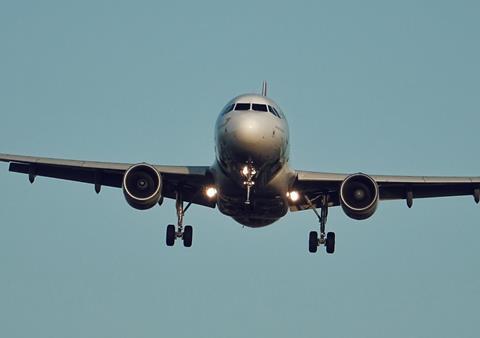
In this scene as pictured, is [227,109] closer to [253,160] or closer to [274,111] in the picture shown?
[274,111]

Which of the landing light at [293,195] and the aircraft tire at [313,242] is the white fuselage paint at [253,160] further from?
the aircraft tire at [313,242]

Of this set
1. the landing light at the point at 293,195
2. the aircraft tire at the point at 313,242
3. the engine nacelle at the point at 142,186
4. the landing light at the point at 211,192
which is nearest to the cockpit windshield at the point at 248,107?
the engine nacelle at the point at 142,186

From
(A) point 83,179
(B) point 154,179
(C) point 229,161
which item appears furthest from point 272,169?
(A) point 83,179

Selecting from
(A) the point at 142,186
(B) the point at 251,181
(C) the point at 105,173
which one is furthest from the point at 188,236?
(B) the point at 251,181

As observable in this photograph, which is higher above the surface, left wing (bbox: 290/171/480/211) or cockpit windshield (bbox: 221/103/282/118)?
cockpit windshield (bbox: 221/103/282/118)

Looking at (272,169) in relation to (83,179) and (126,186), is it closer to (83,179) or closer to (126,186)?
(126,186)

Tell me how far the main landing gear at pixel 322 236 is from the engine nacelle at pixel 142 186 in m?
6.18

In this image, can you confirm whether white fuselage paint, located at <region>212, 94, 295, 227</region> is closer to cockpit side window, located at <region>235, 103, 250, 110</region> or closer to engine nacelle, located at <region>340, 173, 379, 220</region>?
cockpit side window, located at <region>235, 103, 250, 110</region>

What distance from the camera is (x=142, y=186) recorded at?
37.2m

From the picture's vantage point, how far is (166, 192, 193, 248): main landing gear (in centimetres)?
3969

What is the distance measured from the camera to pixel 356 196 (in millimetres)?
37562

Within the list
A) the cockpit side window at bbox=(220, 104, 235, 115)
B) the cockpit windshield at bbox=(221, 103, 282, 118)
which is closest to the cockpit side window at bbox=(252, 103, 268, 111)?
the cockpit windshield at bbox=(221, 103, 282, 118)

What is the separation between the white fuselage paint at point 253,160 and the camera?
3422 cm

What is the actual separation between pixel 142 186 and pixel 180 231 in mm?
3301
